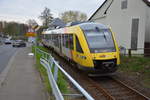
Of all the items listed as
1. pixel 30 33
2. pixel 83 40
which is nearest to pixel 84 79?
pixel 83 40

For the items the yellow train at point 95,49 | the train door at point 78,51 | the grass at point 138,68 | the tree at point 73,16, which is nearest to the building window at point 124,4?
the grass at point 138,68

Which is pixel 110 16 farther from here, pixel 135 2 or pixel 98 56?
pixel 98 56

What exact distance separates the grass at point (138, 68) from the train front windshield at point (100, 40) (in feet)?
7.45

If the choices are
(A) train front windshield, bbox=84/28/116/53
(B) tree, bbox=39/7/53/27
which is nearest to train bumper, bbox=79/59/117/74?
(A) train front windshield, bbox=84/28/116/53

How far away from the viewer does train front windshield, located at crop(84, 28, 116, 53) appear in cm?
1015

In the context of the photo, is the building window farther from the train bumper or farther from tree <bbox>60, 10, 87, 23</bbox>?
tree <bbox>60, 10, 87, 23</bbox>

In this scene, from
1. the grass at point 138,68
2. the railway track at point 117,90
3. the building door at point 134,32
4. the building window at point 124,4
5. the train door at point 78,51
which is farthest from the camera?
the building window at point 124,4

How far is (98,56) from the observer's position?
32.1ft

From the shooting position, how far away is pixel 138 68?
12.6 meters

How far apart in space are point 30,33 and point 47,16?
7442 cm

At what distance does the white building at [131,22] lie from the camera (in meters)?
18.7

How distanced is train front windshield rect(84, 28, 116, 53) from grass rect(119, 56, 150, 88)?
2272mm

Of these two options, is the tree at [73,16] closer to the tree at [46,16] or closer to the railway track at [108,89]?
the tree at [46,16]

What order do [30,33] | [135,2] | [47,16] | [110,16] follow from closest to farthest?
[30,33]
[135,2]
[110,16]
[47,16]
